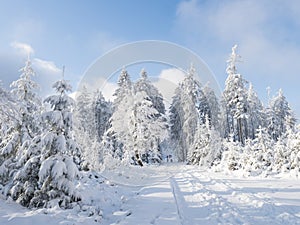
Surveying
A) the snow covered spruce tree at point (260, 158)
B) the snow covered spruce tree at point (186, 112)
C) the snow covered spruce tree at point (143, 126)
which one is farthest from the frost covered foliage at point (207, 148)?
the snow covered spruce tree at point (260, 158)

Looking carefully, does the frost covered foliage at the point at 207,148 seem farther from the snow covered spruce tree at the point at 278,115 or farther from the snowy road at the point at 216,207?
the snow covered spruce tree at the point at 278,115

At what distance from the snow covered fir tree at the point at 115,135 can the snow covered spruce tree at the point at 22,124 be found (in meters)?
0.04

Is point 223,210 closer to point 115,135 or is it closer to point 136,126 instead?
point 136,126

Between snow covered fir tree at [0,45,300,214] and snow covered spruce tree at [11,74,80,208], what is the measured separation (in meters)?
0.03

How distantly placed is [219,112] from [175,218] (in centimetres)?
4544

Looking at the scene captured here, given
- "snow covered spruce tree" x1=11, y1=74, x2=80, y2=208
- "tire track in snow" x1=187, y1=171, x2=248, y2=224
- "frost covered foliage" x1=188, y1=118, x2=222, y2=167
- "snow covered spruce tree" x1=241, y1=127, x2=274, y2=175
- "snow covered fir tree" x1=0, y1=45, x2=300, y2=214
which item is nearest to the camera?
"tire track in snow" x1=187, y1=171, x2=248, y2=224

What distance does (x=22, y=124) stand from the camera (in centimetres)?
1199

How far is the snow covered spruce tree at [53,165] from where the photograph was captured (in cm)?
822

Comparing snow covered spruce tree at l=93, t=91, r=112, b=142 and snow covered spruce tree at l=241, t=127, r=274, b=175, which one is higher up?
snow covered spruce tree at l=93, t=91, r=112, b=142

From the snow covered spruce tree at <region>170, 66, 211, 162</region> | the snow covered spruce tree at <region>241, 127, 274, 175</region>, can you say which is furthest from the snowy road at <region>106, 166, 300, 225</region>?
the snow covered spruce tree at <region>170, 66, 211, 162</region>

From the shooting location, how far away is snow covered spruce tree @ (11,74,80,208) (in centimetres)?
822

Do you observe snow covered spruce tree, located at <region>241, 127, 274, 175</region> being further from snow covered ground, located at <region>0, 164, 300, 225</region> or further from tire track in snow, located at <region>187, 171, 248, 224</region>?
tire track in snow, located at <region>187, 171, 248, 224</region>

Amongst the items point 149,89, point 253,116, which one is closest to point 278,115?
point 253,116

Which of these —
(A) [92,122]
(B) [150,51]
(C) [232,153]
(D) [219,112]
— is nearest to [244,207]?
(C) [232,153]
